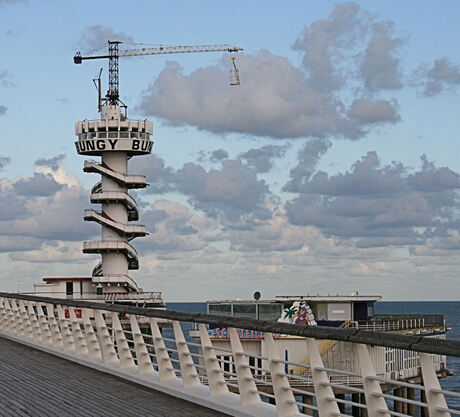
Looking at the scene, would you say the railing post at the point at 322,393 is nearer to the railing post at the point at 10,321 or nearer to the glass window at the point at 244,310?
the railing post at the point at 10,321

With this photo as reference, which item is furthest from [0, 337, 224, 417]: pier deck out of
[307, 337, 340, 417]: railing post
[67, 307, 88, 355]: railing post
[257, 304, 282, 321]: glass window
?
[257, 304, 282, 321]: glass window

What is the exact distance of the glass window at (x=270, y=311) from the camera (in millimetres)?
76938

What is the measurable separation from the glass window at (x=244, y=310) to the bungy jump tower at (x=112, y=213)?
19737 millimetres

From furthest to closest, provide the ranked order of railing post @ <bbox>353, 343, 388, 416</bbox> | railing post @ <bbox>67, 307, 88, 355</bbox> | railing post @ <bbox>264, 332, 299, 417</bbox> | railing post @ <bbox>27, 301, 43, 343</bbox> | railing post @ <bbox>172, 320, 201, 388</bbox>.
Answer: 1. railing post @ <bbox>27, 301, 43, 343</bbox>
2. railing post @ <bbox>67, 307, 88, 355</bbox>
3. railing post @ <bbox>172, 320, 201, 388</bbox>
4. railing post @ <bbox>264, 332, 299, 417</bbox>
5. railing post @ <bbox>353, 343, 388, 416</bbox>

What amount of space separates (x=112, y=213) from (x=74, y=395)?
8071cm

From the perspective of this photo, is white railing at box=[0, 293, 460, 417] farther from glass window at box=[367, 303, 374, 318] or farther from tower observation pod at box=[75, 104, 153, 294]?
tower observation pod at box=[75, 104, 153, 294]

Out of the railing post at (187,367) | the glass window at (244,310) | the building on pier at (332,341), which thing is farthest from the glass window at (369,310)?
the railing post at (187,367)

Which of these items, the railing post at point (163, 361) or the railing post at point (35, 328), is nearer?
the railing post at point (163, 361)

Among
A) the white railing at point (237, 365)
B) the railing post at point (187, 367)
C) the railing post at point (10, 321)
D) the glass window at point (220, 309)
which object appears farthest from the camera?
the glass window at point (220, 309)

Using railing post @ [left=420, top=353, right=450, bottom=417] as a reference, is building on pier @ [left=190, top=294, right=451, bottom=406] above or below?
below

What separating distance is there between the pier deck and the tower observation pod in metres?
75.1

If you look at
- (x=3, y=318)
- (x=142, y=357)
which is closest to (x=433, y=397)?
(x=142, y=357)

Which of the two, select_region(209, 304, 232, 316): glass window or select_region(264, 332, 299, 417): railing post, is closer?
select_region(264, 332, 299, 417): railing post

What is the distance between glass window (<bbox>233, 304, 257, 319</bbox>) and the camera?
7588 cm
